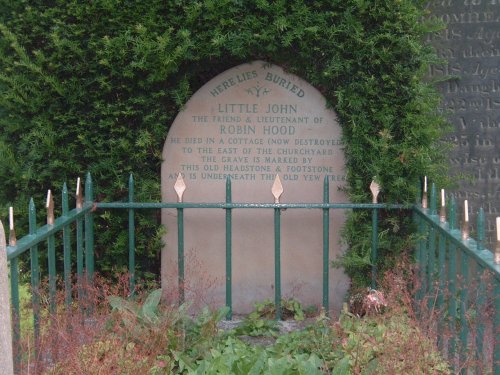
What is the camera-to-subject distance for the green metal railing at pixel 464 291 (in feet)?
10.0

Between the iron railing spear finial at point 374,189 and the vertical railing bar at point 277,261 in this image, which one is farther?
the vertical railing bar at point 277,261

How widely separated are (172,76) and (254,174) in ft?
2.61

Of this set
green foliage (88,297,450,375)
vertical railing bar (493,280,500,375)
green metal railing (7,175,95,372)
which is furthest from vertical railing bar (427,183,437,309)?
green metal railing (7,175,95,372)

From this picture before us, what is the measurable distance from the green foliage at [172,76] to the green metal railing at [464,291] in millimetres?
425

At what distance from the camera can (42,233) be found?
11.6 feet

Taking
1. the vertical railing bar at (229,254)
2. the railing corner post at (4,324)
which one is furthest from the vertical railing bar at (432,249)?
the railing corner post at (4,324)

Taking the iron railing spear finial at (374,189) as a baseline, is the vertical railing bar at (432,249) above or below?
below

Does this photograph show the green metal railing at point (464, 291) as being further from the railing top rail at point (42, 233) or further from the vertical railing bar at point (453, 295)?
the railing top rail at point (42, 233)

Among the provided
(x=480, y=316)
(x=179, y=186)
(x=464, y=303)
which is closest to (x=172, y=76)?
(x=179, y=186)

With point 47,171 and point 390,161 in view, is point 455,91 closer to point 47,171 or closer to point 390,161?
point 390,161

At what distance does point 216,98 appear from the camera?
488 centimetres

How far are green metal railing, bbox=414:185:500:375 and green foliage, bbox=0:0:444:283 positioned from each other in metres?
0.42

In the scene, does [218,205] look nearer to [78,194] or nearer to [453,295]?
[78,194]

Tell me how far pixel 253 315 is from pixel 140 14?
1915 mm
